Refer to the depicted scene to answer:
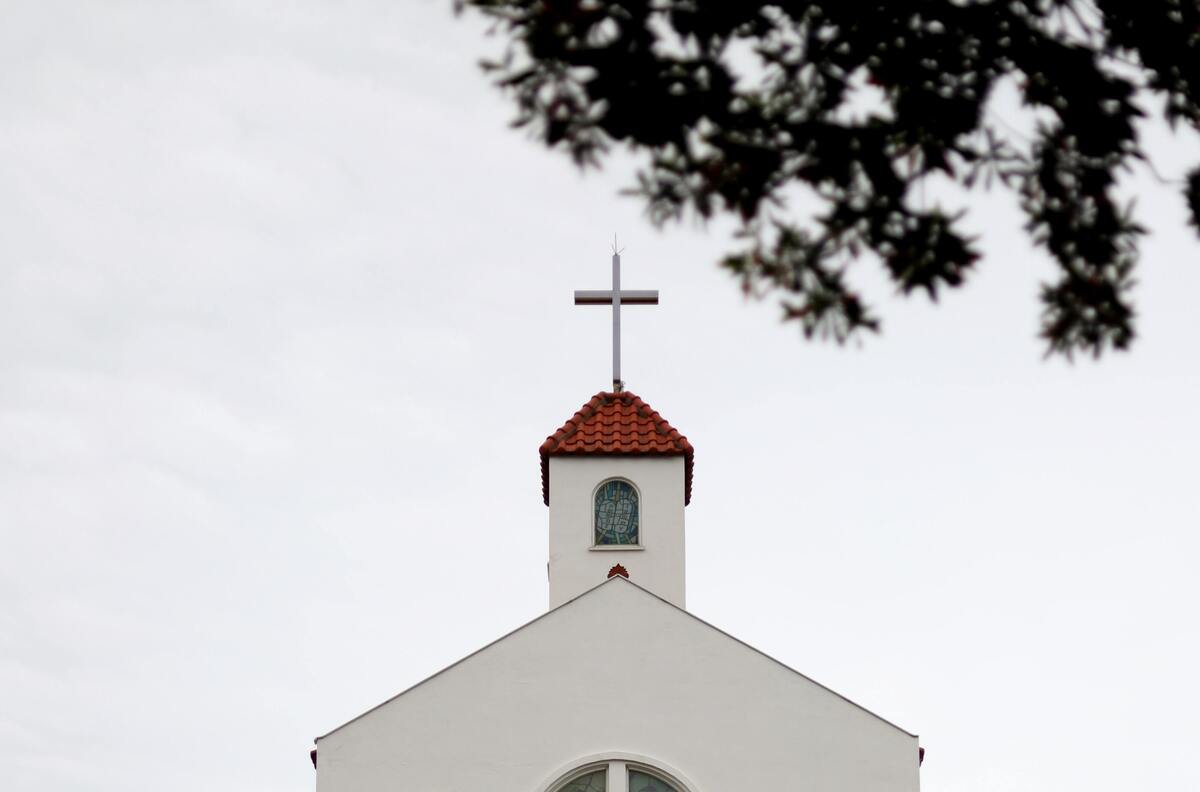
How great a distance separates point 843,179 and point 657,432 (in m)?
15.7

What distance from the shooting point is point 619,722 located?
18.1m

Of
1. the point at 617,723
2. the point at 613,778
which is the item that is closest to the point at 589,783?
the point at 613,778

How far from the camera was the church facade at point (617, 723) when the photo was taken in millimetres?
17859

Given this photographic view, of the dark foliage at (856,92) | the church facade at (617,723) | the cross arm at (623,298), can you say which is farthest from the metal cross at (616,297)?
the dark foliage at (856,92)

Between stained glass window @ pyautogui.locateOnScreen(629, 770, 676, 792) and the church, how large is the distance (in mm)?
14

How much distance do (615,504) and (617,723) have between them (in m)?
4.98

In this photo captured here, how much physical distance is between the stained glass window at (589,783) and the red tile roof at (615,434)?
5.39 metres

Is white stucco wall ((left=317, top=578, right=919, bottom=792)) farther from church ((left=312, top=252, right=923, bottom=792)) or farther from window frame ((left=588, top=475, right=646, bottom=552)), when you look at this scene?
window frame ((left=588, top=475, right=646, bottom=552))

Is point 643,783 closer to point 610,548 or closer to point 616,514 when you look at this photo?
point 610,548

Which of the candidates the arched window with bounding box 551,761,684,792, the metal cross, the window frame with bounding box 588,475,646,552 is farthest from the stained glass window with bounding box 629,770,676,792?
the metal cross

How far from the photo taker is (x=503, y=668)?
18344 millimetres

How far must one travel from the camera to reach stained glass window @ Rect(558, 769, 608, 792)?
17953mm

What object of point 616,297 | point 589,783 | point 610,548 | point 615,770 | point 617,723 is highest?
point 616,297

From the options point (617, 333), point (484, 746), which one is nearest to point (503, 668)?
point (484, 746)
